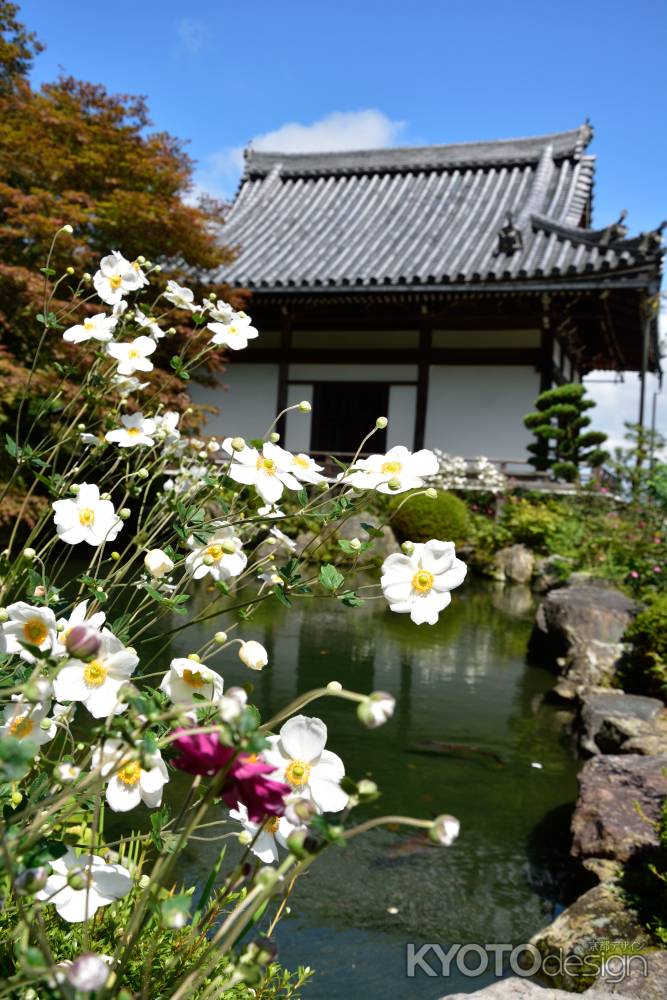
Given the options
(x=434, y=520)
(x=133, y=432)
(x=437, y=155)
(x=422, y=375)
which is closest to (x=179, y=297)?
(x=133, y=432)

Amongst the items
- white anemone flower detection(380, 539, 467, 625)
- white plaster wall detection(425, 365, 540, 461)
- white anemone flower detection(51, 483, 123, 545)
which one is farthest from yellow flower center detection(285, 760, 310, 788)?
white plaster wall detection(425, 365, 540, 461)

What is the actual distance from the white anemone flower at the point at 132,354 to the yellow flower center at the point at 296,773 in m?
0.80

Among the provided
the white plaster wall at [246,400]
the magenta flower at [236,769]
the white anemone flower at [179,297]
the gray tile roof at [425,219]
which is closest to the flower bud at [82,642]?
the magenta flower at [236,769]

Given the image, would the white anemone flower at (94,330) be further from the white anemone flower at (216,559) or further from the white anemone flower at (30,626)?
the white anemone flower at (30,626)

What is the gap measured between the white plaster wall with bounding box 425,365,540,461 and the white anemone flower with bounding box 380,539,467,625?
1129 centimetres

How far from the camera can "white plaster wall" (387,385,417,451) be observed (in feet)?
41.0

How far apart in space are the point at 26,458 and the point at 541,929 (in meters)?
2.05

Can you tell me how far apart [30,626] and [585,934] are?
1.89m

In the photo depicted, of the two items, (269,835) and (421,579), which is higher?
(421,579)

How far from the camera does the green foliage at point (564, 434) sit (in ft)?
36.6

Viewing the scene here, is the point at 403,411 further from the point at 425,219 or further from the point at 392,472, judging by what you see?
the point at 392,472

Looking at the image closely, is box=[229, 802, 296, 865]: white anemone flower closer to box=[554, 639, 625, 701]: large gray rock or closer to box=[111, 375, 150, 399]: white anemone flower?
box=[111, 375, 150, 399]: white anemone flower

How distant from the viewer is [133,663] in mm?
919

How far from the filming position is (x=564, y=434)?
11266mm
